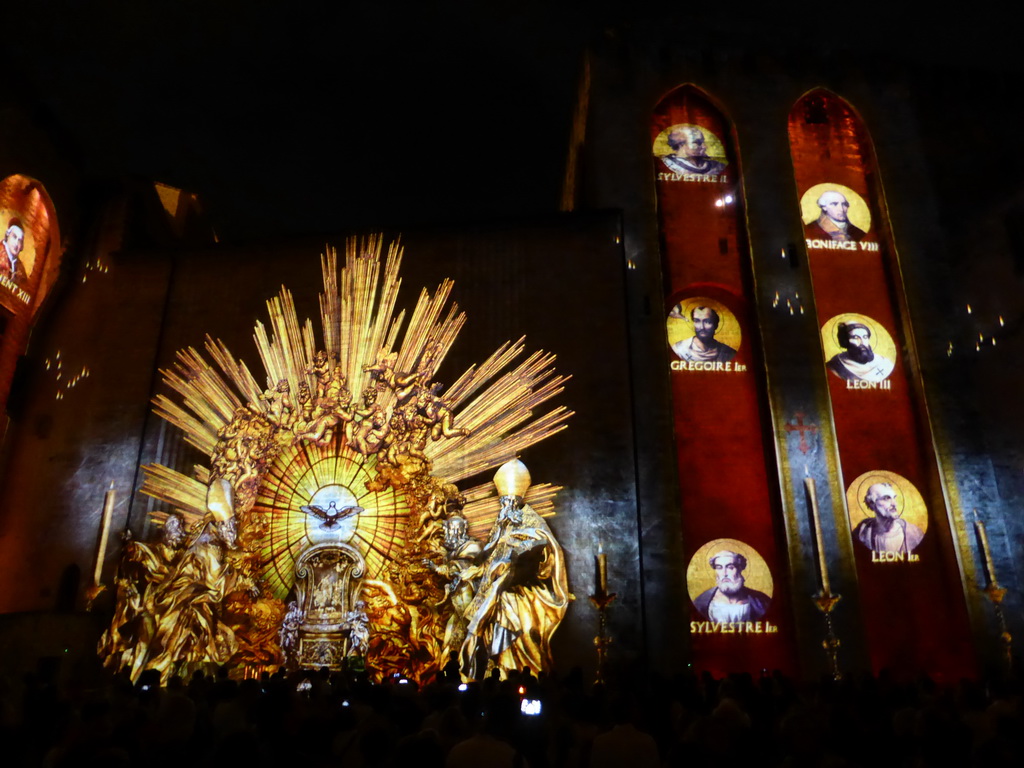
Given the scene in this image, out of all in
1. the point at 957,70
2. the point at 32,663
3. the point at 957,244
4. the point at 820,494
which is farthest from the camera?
the point at 957,70

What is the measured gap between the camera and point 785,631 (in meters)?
12.7

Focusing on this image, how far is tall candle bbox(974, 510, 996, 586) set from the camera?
1226 centimetres

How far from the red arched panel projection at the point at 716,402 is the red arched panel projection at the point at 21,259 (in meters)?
13.1

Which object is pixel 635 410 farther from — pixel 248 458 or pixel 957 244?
pixel 957 244

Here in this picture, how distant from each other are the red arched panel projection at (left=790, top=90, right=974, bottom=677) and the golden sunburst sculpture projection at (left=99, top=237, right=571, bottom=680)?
17.9 feet

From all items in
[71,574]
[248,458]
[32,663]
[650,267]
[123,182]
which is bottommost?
[32,663]

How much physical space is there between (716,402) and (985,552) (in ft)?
15.9

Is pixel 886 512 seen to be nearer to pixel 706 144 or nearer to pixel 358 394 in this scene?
pixel 706 144

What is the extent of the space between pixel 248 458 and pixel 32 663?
4.23 metres

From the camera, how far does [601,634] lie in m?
11.1

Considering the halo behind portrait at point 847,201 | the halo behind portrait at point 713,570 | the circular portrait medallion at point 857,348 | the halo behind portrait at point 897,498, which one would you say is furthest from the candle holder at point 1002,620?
the halo behind portrait at point 847,201

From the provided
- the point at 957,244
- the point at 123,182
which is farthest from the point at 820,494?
the point at 123,182

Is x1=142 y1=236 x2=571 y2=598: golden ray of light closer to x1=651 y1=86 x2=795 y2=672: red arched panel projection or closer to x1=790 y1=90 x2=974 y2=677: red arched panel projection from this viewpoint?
x1=651 y1=86 x2=795 y2=672: red arched panel projection

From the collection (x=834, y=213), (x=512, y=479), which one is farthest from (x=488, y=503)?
(x=834, y=213)
